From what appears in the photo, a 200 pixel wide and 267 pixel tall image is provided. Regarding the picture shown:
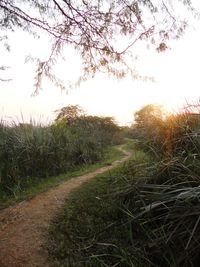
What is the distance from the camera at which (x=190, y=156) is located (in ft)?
15.0

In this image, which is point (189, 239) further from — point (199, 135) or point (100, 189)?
point (100, 189)

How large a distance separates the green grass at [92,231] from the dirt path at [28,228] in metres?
0.13

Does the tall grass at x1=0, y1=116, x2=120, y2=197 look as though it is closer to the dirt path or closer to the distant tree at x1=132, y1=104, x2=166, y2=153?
the dirt path

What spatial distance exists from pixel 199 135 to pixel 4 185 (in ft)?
13.5

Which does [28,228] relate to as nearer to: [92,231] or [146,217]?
[92,231]

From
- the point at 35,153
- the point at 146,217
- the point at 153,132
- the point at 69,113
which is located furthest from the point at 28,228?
the point at 69,113

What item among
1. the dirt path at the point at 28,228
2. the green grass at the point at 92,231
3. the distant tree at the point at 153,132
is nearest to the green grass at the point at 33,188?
the dirt path at the point at 28,228

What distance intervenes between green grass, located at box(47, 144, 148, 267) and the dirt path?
0.13m

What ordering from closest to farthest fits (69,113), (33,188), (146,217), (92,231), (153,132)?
1. (146,217)
2. (92,231)
3. (153,132)
4. (33,188)
5. (69,113)

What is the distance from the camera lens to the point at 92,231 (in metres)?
4.12

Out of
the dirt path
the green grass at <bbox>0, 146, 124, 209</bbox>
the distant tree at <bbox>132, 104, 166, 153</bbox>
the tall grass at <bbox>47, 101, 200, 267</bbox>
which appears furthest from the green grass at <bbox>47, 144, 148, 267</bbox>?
the green grass at <bbox>0, 146, 124, 209</bbox>

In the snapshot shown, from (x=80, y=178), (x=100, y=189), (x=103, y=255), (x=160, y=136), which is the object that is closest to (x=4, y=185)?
(x=80, y=178)

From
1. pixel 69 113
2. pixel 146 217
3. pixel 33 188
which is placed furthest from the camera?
pixel 69 113

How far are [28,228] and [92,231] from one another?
0.80 m
